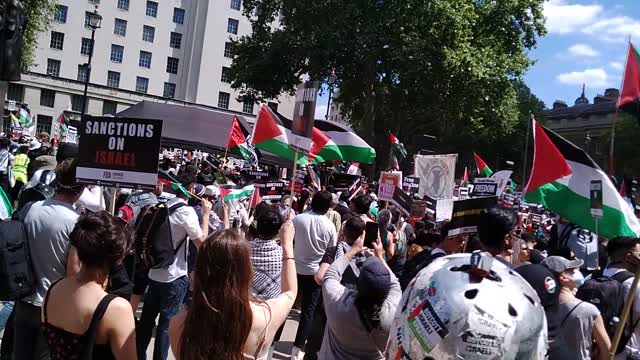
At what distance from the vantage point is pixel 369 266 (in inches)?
126

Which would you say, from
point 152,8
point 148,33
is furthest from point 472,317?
point 152,8

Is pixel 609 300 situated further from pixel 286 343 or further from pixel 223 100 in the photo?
pixel 223 100

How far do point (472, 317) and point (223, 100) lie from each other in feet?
198

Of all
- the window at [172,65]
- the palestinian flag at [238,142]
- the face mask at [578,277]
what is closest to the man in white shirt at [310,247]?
the face mask at [578,277]

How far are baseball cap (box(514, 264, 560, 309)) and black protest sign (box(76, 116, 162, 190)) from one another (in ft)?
9.62

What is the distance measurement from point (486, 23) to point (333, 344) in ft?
104

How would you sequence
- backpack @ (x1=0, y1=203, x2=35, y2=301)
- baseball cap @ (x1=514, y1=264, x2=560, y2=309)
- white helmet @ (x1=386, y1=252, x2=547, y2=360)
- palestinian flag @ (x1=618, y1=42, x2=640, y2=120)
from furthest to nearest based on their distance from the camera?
palestinian flag @ (x1=618, y1=42, x2=640, y2=120), backpack @ (x1=0, y1=203, x2=35, y2=301), baseball cap @ (x1=514, y1=264, x2=560, y2=309), white helmet @ (x1=386, y1=252, x2=547, y2=360)

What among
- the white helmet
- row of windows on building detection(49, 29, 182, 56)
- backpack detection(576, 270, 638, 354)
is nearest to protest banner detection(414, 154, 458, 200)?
backpack detection(576, 270, 638, 354)

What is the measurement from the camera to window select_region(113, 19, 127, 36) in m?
57.3

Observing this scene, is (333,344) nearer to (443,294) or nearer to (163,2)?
(443,294)

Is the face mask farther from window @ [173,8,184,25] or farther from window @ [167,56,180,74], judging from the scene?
window @ [173,8,184,25]

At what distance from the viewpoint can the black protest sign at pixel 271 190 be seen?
34.9 feet

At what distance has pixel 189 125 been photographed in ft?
48.2

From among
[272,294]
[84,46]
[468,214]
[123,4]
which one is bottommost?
[272,294]
